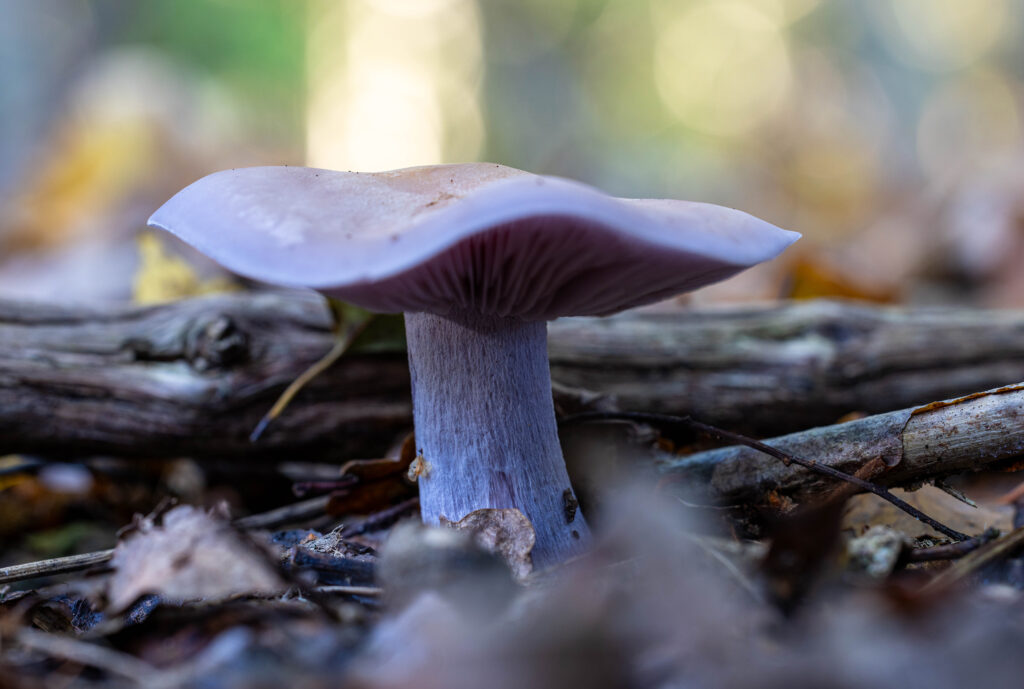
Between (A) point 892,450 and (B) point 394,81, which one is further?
(B) point 394,81

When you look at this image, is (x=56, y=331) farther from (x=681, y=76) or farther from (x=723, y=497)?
(x=681, y=76)

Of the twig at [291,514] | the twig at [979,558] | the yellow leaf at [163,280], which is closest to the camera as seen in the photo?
the twig at [979,558]

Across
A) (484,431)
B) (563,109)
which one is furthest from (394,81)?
(484,431)

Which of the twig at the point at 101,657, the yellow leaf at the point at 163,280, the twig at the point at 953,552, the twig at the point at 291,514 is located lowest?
the twig at the point at 291,514

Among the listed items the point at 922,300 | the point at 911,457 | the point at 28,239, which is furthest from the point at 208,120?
the point at 911,457

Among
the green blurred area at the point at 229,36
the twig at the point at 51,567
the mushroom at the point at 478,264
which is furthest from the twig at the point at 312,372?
the green blurred area at the point at 229,36

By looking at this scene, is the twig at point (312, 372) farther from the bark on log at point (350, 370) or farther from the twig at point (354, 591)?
the twig at point (354, 591)

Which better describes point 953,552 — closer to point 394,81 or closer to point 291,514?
point 291,514
